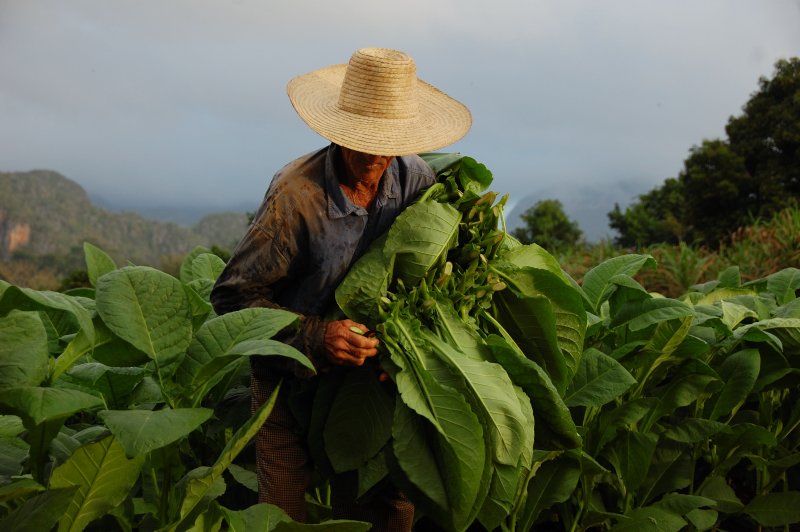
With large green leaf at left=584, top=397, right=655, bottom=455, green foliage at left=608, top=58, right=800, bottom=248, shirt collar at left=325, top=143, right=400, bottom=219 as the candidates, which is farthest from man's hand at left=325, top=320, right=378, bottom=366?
green foliage at left=608, top=58, right=800, bottom=248

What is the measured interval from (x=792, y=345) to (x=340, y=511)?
1.71 meters

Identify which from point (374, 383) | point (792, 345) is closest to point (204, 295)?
point (374, 383)

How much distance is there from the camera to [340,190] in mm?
2311

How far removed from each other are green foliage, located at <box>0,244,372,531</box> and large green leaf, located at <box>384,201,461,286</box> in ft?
1.28

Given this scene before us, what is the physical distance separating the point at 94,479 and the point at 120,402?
36cm

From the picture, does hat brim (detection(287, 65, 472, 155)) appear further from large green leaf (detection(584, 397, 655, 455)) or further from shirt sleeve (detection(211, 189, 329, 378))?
large green leaf (detection(584, 397, 655, 455))

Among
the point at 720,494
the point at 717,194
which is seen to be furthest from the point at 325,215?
the point at 717,194

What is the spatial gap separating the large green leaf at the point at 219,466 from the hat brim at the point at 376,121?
26.8 inches

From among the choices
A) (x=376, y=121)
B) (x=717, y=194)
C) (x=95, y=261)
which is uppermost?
(x=376, y=121)

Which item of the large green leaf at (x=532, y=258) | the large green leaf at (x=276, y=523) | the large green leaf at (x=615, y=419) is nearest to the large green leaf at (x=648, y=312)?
the large green leaf at (x=615, y=419)

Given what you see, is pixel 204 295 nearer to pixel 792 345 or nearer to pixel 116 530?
pixel 116 530

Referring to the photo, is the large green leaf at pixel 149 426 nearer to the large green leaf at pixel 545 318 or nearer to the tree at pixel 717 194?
the large green leaf at pixel 545 318

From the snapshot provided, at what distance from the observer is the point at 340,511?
2590 millimetres

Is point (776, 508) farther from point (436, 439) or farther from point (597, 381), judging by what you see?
point (436, 439)
